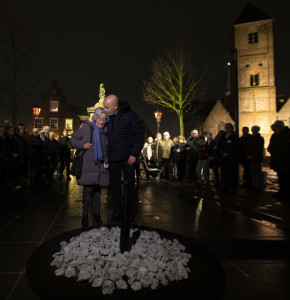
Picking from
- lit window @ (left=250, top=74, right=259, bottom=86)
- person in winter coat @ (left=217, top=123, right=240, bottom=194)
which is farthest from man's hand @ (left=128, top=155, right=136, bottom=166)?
lit window @ (left=250, top=74, right=259, bottom=86)

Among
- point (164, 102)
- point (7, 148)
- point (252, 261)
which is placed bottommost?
point (252, 261)

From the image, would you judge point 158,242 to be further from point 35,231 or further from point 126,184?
point 35,231

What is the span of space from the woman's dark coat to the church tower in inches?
1510

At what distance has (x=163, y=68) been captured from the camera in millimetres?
26047

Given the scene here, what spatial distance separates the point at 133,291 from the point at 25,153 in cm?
833

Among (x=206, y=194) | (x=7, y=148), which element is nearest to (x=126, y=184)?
(x=206, y=194)

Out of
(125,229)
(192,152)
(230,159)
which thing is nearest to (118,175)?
(125,229)

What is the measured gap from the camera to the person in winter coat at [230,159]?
6957 millimetres

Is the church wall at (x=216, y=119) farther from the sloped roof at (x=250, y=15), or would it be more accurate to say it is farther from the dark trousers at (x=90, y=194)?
the dark trousers at (x=90, y=194)

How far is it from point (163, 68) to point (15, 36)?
1372cm

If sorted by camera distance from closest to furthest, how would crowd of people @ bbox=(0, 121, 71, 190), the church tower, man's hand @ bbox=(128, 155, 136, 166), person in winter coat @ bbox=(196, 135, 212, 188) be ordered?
man's hand @ bbox=(128, 155, 136, 166), crowd of people @ bbox=(0, 121, 71, 190), person in winter coat @ bbox=(196, 135, 212, 188), the church tower

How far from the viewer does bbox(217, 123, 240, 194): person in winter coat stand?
274 inches

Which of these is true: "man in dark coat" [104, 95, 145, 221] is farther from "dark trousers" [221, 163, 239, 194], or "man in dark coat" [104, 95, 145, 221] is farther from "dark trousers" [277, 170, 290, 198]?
"dark trousers" [277, 170, 290, 198]

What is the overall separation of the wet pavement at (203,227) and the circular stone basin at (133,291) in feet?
0.26
